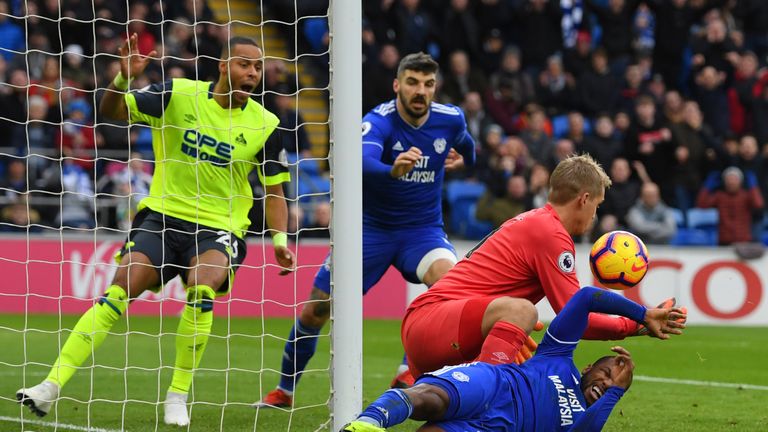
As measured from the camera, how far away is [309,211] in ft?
52.9

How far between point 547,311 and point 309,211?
347 cm

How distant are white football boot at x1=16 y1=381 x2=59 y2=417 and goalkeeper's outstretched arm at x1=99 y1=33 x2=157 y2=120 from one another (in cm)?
162

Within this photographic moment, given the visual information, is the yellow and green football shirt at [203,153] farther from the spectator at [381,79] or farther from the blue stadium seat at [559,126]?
the blue stadium seat at [559,126]

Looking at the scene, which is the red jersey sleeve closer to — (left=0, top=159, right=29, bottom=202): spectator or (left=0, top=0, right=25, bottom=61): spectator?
(left=0, top=159, right=29, bottom=202): spectator

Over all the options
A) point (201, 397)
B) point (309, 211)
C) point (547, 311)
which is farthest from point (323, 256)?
point (201, 397)

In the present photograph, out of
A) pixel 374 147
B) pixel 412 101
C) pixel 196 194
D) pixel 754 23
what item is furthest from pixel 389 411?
pixel 754 23

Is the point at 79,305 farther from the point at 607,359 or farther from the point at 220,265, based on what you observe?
the point at 607,359

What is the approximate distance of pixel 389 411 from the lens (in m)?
4.86

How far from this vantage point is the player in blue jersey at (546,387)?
16.5ft

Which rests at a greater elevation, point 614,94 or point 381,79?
point 381,79

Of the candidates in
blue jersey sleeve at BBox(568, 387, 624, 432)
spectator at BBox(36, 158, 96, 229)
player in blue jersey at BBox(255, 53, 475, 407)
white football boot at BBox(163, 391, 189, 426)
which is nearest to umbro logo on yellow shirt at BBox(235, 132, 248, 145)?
player in blue jersey at BBox(255, 53, 475, 407)

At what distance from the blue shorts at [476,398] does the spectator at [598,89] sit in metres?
13.1

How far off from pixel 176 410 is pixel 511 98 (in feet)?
37.5

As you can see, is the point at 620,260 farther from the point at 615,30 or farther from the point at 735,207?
the point at 615,30
